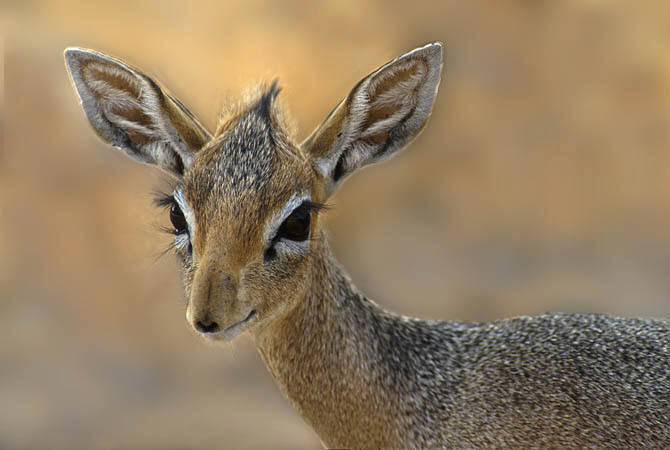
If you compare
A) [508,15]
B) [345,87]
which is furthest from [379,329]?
[508,15]

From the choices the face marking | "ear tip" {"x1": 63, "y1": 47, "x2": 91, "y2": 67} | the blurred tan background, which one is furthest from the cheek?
the blurred tan background

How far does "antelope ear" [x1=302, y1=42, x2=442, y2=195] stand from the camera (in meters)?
4.43

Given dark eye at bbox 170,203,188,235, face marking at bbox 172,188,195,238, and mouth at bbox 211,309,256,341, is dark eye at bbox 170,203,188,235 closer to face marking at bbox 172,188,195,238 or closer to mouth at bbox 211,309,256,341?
face marking at bbox 172,188,195,238

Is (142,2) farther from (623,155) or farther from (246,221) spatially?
(246,221)

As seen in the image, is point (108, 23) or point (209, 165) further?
point (108, 23)

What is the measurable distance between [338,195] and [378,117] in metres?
6.65

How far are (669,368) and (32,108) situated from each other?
31.2 feet

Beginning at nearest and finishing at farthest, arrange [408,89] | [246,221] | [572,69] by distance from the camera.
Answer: [246,221]
[408,89]
[572,69]

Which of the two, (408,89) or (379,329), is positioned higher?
(408,89)

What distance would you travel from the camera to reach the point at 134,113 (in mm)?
4781

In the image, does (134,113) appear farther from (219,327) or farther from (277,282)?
(219,327)

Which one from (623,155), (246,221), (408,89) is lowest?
(623,155)

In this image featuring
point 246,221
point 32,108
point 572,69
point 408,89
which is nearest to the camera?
point 246,221

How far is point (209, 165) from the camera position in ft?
14.1
